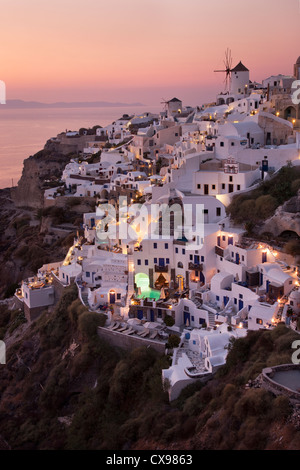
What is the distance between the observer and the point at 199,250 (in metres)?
21.7

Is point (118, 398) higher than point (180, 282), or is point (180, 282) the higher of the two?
point (180, 282)

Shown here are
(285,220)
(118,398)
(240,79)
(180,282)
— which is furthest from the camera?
(240,79)

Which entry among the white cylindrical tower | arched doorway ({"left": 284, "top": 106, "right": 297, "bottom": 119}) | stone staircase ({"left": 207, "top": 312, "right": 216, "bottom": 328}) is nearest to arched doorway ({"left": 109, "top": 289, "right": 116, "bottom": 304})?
stone staircase ({"left": 207, "top": 312, "right": 216, "bottom": 328})

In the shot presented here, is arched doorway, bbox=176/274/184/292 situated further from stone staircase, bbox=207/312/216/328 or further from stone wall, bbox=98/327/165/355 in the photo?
stone wall, bbox=98/327/165/355

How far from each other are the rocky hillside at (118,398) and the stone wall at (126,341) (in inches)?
10.0

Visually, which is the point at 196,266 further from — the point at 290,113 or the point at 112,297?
the point at 290,113

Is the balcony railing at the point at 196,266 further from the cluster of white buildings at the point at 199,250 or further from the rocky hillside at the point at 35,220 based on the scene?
the rocky hillside at the point at 35,220

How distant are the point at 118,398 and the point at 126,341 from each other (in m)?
2.17

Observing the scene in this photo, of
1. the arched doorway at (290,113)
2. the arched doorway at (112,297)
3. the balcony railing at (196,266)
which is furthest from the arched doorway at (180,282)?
the arched doorway at (290,113)

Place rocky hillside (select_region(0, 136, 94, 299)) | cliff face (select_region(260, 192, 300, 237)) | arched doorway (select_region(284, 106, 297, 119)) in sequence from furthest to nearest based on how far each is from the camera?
rocky hillside (select_region(0, 136, 94, 299)) → arched doorway (select_region(284, 106, 297, 119)) → cliff face (select_region(260, 192, 300, 237))

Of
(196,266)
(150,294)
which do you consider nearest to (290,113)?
(196,266)

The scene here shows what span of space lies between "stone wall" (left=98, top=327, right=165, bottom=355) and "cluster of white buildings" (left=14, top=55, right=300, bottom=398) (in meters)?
0.81

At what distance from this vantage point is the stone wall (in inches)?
746

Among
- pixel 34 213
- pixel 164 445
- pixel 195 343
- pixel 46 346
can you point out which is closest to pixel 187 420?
pixel 164 445
